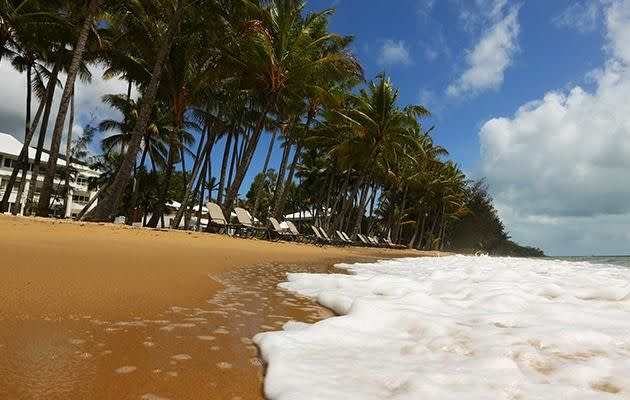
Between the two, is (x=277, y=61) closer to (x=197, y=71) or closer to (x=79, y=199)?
(x=197, y=71)

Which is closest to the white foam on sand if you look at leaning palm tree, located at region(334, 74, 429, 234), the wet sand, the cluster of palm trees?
the wet sand

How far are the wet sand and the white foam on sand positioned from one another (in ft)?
0.68

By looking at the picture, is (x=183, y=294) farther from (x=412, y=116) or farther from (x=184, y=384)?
(x=412, y=116)

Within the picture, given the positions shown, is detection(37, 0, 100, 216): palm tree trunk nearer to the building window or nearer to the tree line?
the tree line

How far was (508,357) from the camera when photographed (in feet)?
5.93

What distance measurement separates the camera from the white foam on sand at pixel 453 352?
57.1 inches

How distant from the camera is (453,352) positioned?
1907 mm

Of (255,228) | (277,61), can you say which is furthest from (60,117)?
(277,61)

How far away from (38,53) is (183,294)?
21.1 m

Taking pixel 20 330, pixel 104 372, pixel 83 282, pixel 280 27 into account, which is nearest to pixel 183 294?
pixel 83 282

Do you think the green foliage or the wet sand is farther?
the green foliage

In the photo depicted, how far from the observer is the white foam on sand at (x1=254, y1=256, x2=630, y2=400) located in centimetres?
145

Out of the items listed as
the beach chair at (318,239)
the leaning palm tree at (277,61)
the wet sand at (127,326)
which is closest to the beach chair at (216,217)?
the leaning palm tree at (277,61)

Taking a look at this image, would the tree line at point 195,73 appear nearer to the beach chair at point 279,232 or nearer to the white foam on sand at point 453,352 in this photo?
the beach chair at point 279,232
